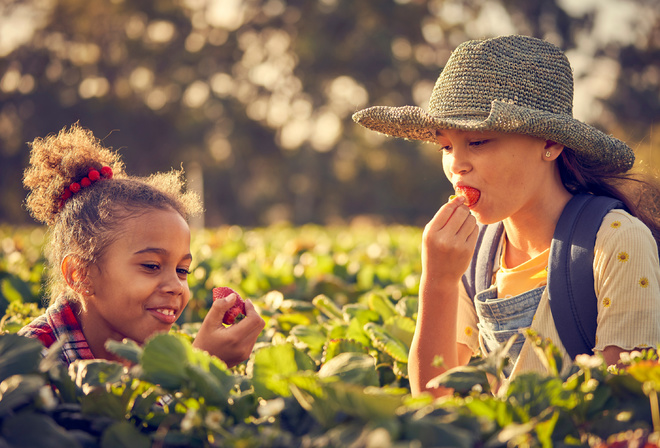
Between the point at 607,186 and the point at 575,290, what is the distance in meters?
0.52

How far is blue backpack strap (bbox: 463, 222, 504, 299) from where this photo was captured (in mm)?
2379

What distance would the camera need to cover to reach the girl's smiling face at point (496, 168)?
2080 millimetres

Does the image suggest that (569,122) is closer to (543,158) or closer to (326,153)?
(543,158)

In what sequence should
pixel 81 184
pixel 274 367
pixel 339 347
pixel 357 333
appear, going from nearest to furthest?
1. pixel 274 367
2. pixel 339 347
3. pixel 357 333
4. pixel 81 184

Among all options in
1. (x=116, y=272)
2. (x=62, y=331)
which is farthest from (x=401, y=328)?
(x=62, y=331)

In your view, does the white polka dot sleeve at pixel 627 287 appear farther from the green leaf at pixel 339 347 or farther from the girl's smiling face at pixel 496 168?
the green leaf at pixel 339 347

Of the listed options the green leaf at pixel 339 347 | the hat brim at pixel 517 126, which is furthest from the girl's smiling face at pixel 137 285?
the hat brim at pixel 517 126

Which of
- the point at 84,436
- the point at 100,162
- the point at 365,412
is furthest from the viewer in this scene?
the point at 100,162

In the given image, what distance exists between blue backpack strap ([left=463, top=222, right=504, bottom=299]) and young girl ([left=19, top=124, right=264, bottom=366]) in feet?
2.89

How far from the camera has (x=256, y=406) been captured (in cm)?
143

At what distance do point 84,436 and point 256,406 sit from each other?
0.37 meters

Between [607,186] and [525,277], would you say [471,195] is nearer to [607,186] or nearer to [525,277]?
[525,277]

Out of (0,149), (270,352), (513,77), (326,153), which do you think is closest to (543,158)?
(513,77)

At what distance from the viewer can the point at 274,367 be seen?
143 cm
